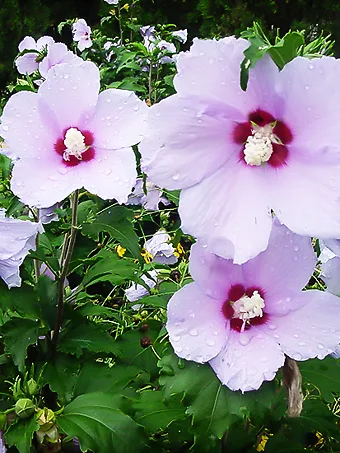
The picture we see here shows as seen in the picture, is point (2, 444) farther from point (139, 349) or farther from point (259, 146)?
point (259, 146)

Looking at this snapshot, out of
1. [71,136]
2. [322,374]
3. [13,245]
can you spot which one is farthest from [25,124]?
[322,374]

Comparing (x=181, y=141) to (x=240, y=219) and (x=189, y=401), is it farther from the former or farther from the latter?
(x=189, y=401)

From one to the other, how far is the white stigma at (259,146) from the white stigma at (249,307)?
0.64 feet

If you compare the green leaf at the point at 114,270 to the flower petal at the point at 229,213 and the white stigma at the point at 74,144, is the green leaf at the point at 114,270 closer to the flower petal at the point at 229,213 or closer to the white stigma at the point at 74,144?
the white stigma at the point at 74,144

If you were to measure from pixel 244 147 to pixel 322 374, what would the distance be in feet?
1.68

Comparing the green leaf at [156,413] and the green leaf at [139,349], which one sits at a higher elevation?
the green leaf at [156,413]

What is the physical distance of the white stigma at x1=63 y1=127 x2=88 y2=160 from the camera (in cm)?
109

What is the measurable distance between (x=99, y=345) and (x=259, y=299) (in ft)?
1.86

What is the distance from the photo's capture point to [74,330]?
1458mm

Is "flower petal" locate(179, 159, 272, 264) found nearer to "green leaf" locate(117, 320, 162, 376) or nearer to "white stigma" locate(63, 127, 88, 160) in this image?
"white stigma" locate(63, 127, 88, 160)

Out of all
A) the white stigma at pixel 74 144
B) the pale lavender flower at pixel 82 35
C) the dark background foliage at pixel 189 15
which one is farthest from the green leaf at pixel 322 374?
the dark background foliage at pixel 189 15

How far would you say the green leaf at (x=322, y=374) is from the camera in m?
1.19

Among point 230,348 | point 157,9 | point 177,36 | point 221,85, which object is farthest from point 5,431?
point 157,9

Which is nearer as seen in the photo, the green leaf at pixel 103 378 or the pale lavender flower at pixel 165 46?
the green leaf at pixel 103 378
